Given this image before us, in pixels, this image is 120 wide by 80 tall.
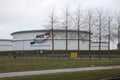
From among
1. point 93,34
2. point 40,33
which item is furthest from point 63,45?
point 93,34

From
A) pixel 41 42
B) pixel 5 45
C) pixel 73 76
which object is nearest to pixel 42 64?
pixel 73 76

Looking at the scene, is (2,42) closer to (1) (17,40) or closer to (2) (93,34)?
(1) (17,40)

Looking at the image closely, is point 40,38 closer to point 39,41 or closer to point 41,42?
point 39,41

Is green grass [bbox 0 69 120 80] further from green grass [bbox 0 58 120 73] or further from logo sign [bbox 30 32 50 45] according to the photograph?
logo sign [bbox 30 32 50 45]

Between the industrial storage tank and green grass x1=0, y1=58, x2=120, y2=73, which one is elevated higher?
the industrial storage tank

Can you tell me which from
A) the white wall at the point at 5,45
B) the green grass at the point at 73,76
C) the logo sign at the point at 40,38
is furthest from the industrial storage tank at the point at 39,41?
the green grass at the point at 73,76

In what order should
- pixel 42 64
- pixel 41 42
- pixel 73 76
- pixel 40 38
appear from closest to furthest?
1. pixel 73 76
2. pixel 42 64
3. pixel 41 42
4. pixel 40 38

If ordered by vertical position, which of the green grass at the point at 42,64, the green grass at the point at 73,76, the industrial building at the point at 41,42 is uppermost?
the industrial building at the point at 41,42

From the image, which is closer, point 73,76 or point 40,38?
point 73,76

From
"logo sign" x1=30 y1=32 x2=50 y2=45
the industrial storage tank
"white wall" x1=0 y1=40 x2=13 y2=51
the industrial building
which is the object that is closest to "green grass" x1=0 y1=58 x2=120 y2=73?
the industrial building

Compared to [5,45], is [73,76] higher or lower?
lower

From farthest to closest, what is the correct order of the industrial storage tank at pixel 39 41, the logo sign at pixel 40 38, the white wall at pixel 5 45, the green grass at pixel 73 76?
the white wall at pixel 5 45, the logo sign at pixel 40 38, the industrial storage tank at pixel 39 41, the green grass at pixel 73 76

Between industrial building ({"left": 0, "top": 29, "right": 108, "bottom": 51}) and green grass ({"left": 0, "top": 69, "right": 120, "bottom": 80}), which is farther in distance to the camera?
industrial building ({"left": 0, "top": 29, "right": 108, "bottom": 51})

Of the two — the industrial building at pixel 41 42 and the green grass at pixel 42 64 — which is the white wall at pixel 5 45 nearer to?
the industrial building at pixel 41 42
